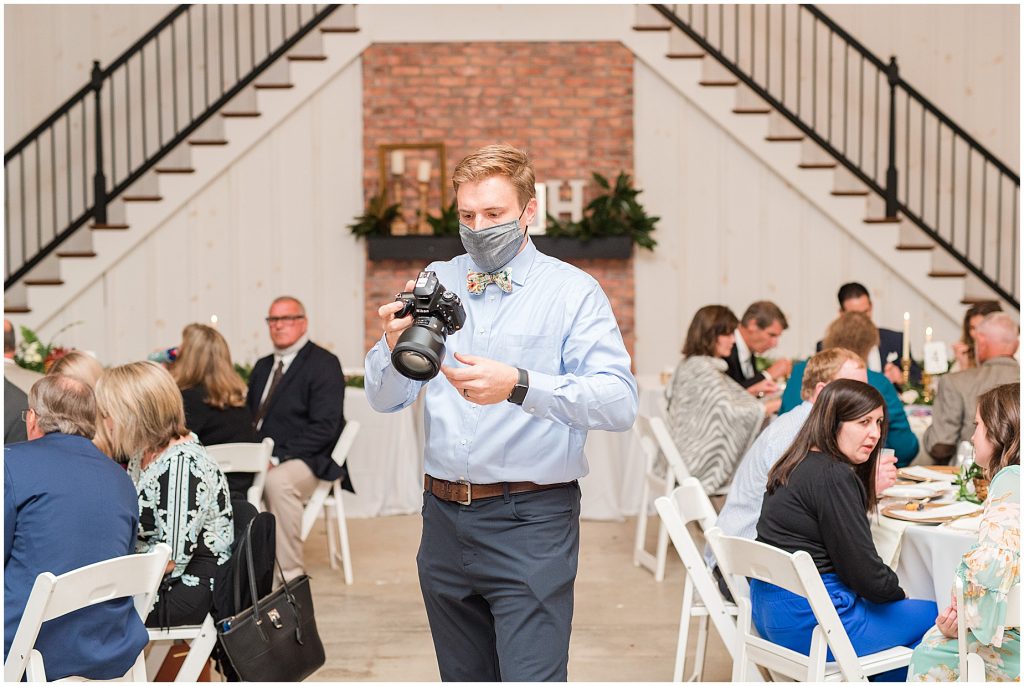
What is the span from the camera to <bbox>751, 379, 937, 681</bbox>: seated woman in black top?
282 cm

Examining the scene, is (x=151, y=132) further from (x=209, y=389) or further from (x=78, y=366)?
(x=78, y=366)

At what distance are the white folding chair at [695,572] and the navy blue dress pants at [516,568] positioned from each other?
0.98 m

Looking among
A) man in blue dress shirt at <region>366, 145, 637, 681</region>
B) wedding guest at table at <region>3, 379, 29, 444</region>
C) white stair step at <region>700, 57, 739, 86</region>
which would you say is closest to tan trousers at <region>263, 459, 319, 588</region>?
wedding guest at table at <region>3, 379, 29, 444</region>

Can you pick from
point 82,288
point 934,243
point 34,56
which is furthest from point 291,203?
point 934,243

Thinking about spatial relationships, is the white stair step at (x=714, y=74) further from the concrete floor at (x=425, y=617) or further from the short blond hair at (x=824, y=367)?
the short blond hair at (x=824, y=367)

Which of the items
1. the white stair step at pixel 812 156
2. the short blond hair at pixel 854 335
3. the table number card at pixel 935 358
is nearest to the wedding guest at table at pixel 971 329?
the table number card at pixel 935 358

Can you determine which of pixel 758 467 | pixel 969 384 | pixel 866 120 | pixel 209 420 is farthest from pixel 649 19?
pixel 758 467

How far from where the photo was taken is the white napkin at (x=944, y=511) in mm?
3186

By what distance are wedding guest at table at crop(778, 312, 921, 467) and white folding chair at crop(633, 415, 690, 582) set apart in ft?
1.67

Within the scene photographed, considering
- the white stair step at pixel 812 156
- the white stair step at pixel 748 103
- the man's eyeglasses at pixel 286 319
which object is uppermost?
the white stair step at pixel 748 103

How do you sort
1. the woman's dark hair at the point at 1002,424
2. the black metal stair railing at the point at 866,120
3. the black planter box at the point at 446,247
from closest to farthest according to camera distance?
the woman's dark hair at the point at 1002,424, the black planter box at the point at 446,247, the black metal stair railing at the point at 866,120

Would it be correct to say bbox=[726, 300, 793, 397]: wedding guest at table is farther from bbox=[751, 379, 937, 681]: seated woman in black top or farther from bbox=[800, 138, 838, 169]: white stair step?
bbox=[800, 138, 838, 169]: white stair step

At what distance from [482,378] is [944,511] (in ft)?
6.53

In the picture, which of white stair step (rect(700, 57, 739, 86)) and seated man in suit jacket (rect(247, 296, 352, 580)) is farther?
white stair step (rect(700, 57, 739, 86))
